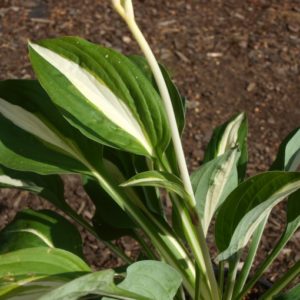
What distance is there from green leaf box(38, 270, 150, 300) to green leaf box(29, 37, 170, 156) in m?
0.28

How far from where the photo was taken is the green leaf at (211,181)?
3.54ft

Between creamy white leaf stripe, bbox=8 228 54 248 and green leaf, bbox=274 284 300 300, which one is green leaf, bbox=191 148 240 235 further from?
creamy white leaf stripe, bbox=8 228 54 248

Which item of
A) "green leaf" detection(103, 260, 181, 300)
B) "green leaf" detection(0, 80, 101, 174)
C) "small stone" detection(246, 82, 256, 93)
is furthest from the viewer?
"small stone" detection(246, 82, 256, 93)

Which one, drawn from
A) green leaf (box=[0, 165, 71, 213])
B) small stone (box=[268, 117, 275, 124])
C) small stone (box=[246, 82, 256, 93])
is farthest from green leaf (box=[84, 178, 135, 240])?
small stone (box=[246, 82, 256, 93])

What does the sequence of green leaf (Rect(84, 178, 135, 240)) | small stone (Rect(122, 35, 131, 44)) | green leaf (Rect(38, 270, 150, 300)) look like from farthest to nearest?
small stone (Rect(122, 35, 131, 44)) < green leaf (Rect(84, 178, 135, 240)) < green leaf (Rect(38, 270, 150, 300))

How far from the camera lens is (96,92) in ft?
3.35

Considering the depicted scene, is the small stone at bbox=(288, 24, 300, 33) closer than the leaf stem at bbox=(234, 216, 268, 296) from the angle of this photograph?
No

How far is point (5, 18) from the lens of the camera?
8.82ft

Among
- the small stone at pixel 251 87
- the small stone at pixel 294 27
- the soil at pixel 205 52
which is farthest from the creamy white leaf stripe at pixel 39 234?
the small stone at pixel 294 27

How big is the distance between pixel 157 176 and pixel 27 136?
1.02 ft

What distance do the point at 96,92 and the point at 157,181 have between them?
0.20 metres

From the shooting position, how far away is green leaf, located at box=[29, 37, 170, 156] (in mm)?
994

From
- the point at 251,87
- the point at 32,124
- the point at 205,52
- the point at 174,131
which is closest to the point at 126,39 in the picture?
the point at 205,52

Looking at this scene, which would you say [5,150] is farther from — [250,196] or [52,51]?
[250,196]
